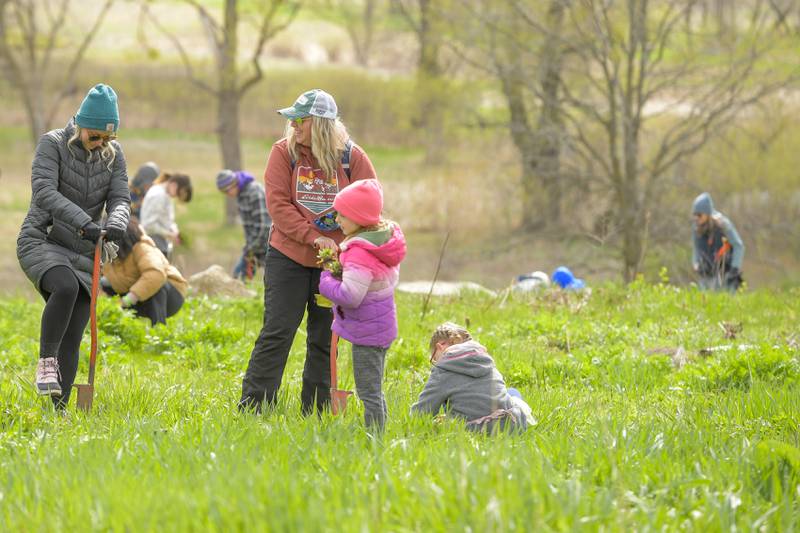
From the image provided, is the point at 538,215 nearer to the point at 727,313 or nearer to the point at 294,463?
the point at 727,313

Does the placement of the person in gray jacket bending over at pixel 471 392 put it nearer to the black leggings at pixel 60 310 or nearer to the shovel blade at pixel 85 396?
the shovel blade at pixel 85 396

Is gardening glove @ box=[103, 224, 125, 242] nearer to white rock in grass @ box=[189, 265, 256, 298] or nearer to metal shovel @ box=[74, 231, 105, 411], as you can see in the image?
metal shovel @ box=[74, 231, 105, 411]

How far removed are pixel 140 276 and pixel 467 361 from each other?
15.1ft

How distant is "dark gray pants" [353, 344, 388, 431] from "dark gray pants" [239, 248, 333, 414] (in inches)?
20.6

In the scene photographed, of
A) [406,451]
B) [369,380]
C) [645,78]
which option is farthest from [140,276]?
[645,78]

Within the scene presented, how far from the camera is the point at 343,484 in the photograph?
3871 mm

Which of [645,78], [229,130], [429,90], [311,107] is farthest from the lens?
[229,130]

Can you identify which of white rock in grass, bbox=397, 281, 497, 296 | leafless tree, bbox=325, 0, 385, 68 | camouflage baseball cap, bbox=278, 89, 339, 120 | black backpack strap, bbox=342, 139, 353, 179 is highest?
leafless tree, bbox=325, 0, 385, 68

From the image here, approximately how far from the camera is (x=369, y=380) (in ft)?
17.1

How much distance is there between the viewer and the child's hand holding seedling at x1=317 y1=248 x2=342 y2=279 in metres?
5.17

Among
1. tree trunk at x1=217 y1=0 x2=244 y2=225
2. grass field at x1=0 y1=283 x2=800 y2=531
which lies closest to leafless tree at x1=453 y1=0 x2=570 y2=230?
tree trunk at x1=217 y1=0 x2=244 y2=225

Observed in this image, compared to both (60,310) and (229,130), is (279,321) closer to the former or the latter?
(60,310)

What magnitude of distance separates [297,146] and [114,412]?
1771mm

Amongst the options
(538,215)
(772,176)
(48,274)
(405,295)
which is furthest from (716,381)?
(772,176)
